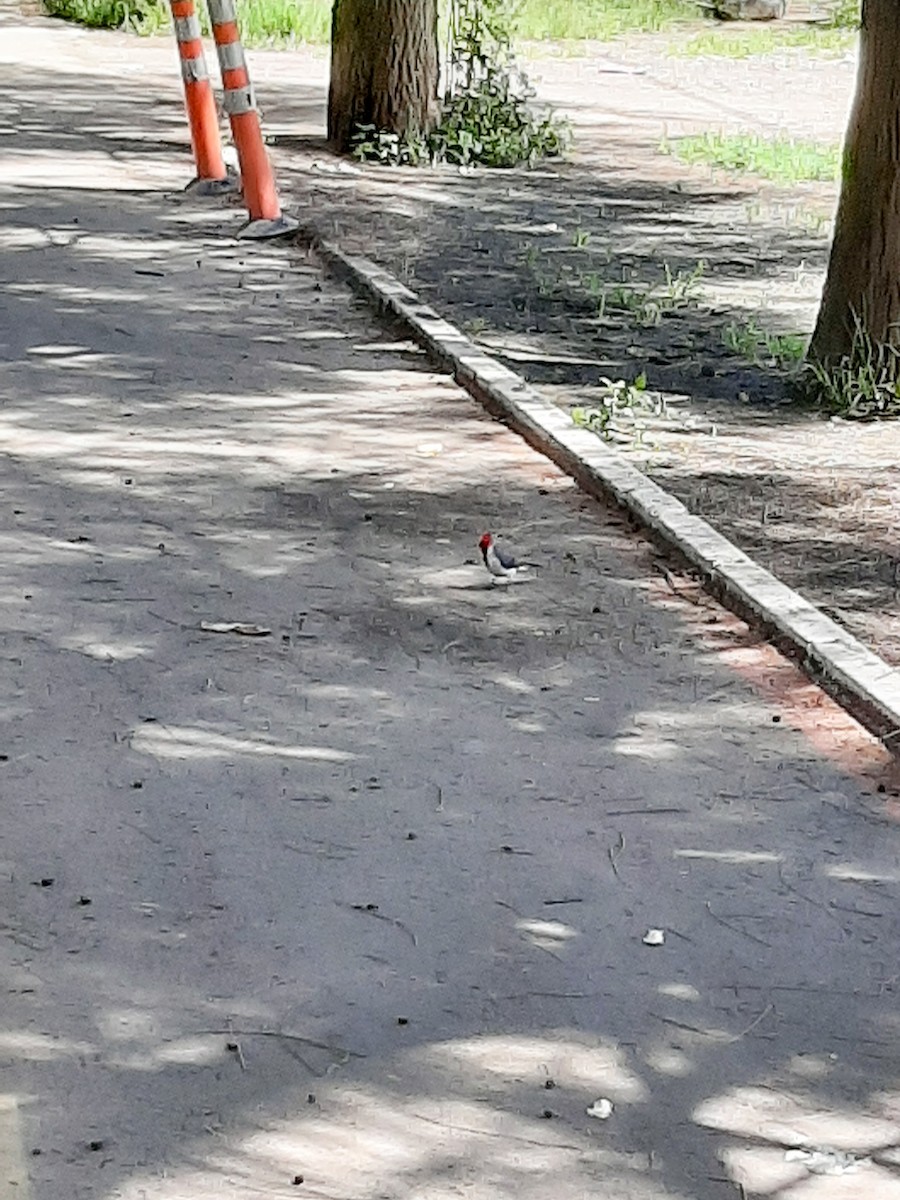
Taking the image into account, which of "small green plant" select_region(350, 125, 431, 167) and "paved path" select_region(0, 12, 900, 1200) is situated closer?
"paved path" select_region(0, 12, 900, 1200)

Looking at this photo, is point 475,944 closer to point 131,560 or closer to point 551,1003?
point 551,1003

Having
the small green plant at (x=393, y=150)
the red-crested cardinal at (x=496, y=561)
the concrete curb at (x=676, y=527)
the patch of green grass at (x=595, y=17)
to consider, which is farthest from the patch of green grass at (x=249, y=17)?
the red-crested cardinal at (x=496, y=561)

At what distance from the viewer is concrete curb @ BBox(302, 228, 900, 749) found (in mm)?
5039

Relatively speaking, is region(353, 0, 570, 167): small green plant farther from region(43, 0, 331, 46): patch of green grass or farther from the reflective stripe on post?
region(43, 0, 331, 46): patch of green grass

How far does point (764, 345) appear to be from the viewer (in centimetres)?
880

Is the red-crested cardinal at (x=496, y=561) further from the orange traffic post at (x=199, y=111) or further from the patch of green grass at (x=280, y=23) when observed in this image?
the patch of green grass at (x=280, y=23)

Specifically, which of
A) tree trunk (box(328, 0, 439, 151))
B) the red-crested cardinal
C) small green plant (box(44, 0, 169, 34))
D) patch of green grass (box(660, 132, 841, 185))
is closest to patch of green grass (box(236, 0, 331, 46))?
small green plant (box(44, 0, 169, 34))

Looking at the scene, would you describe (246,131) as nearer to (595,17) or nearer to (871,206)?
(871,206)

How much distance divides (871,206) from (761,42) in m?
16.3

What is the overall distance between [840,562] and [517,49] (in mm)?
15988

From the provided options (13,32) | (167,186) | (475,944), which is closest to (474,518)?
(475,944)

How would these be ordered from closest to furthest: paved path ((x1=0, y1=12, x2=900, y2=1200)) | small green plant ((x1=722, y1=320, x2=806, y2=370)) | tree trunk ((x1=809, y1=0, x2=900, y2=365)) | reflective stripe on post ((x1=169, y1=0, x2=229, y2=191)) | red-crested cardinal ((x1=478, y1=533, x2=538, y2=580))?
paved path ((x1=0, y1=12, x2=900, y2=1200)) < red-crested cardinal ((x1=478, y1=533, x2=538, y2=580)) < tree trunk ((x1=809, y1=0, x2=900, y2=365)) < small green plant ((x1=722, y1=320, x2=806, y2=370)) < reflective stripe on post ((x1=169, y1=0, x2=229, y2=191))

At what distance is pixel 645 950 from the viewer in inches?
154

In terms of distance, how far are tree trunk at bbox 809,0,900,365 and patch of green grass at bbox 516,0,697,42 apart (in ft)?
47.6
